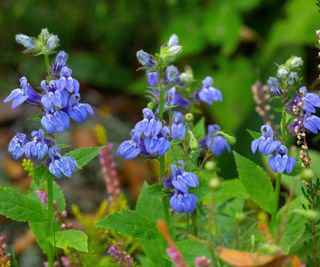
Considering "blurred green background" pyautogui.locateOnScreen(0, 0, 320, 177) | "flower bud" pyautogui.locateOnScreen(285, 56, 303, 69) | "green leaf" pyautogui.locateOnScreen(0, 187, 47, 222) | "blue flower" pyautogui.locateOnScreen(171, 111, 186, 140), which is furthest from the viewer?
"blurred green background" pyautogui.locateOnScreen(0, 0, 320, 177)

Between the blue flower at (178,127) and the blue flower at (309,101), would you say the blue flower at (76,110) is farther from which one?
the blue flower at (309,101)

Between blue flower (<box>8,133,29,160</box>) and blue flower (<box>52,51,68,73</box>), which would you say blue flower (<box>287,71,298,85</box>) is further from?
blue flower (<box>8,133,29,160</box>)

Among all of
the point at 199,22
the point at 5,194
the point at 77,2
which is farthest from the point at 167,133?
the point at 77,2

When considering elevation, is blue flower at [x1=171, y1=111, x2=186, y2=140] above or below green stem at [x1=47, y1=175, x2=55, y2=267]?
above

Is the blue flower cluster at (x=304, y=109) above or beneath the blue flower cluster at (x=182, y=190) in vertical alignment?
above

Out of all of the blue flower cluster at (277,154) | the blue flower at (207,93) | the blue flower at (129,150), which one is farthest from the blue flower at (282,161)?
the blue flower at (207,93)

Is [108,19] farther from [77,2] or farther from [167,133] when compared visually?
[167,133]

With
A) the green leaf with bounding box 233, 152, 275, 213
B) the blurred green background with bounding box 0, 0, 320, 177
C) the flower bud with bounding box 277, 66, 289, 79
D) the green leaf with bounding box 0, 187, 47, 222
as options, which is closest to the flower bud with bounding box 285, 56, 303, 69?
the flower bud with bounding box 277, 66, 289, 79
